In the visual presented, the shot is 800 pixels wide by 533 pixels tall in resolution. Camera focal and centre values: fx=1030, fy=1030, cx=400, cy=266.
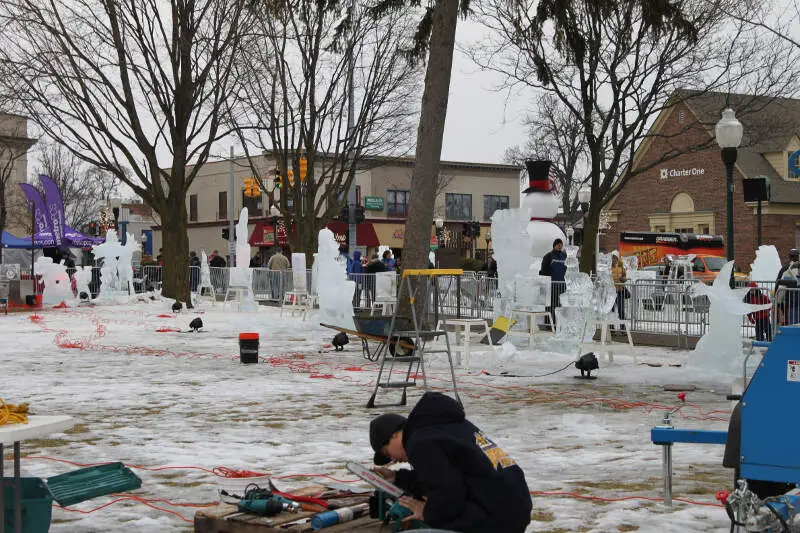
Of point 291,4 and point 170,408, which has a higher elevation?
point 291,4

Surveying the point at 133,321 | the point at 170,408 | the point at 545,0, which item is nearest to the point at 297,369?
the point at 170,408

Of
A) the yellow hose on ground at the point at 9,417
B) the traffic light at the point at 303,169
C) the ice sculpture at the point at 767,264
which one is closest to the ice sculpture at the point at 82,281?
the traffic light at the point at 303,169

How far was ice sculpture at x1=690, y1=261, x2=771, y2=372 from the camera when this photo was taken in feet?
46.4

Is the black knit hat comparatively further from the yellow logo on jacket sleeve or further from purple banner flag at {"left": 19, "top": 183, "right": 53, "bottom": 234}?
purple banner flag at {"left": 19, "top": 183, "right": 53, "bottom": 234}

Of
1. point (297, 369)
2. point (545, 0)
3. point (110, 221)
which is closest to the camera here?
Result: point (297, 369)

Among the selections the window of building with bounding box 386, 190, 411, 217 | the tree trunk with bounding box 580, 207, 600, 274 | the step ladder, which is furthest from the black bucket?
the window of building with bounding box 386, 190, 411, 217

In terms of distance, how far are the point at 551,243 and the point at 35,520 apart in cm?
1946

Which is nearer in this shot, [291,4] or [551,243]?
[291,4]

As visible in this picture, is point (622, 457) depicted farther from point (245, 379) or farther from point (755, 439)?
point (245, 379)

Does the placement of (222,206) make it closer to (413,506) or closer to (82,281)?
(82,281)

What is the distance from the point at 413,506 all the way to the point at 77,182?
7766 cm

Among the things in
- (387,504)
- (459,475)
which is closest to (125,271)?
(387,504)

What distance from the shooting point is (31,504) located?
5320mm

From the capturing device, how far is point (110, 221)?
63125mm
